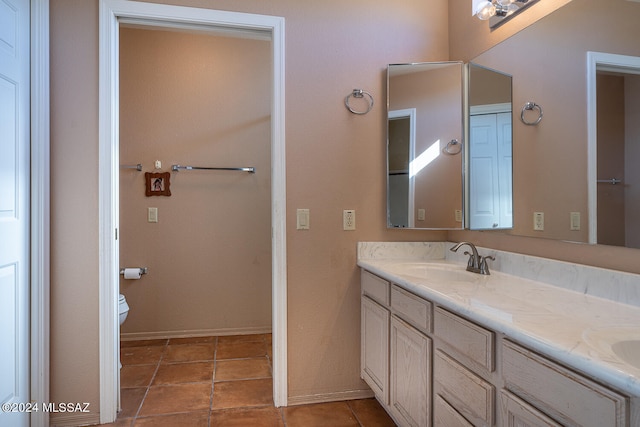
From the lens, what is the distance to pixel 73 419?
186cm

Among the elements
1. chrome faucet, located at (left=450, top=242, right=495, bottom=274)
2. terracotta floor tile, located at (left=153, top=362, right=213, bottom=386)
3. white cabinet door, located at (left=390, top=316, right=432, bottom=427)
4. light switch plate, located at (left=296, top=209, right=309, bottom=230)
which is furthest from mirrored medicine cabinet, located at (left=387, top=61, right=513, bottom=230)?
terracotta floor tile, located at (left=153, top=362, right=213, bottom=386)

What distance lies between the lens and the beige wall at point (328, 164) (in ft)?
6.15


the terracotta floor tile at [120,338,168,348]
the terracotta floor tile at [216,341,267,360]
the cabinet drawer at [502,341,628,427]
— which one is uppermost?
the cabinet drawer at [502,341,628,427]

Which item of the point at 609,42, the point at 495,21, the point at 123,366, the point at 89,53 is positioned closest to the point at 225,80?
the point at 89,53

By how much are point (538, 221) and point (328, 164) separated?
110 centimetres

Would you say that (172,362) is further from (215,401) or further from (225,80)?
(225,80)

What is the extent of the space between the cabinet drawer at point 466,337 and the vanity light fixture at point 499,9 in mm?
1489

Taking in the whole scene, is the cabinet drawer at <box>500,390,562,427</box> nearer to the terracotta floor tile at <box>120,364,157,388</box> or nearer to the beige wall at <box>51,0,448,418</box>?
the beige wall at <box>51,0,448,418</box>

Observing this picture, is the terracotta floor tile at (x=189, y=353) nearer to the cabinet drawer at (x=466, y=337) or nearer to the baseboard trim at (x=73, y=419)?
the baseboard trim at (x=73, y=419)

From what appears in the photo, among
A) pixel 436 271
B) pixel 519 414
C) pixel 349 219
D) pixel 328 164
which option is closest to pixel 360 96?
pixel 328 164

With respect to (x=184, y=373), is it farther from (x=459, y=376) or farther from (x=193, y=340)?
(x=459, y=376)

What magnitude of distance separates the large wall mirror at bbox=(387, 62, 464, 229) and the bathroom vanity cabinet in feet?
1.70

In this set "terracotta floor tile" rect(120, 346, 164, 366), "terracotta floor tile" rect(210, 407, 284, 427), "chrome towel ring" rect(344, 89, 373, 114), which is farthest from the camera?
"terracotta floor tile" rect(120, 346, 164, 366)

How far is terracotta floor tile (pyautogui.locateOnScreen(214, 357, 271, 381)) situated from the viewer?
2.44 meters
